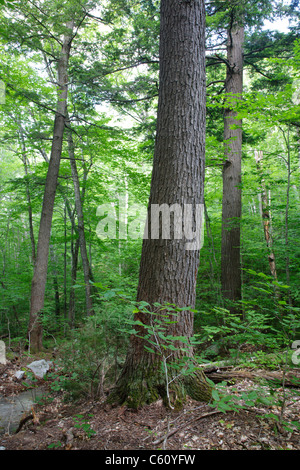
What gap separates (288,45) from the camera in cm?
632

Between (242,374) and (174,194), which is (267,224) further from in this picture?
(174,194)

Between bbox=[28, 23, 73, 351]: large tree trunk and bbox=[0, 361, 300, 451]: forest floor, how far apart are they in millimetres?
4619

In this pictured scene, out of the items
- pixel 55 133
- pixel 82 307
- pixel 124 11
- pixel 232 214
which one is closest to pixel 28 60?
pixel 55 133

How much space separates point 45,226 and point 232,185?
5259 millimetres

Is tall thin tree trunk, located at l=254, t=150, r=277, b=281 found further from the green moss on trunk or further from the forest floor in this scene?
the forest floor

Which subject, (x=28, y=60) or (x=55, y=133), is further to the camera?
(x=28, y=60)

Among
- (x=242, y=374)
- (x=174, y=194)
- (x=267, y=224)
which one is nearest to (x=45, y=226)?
(x=174, y=194)

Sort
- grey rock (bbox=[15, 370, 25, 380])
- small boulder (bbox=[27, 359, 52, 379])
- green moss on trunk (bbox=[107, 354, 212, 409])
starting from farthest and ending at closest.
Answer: small boulder (bbox=[27, 359, 52, 379]), grey rock (bbox=[15, 370, 25, 380]), green moss on trunk (bbox=[107, 354, 212, 409])

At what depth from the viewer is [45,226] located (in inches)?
296

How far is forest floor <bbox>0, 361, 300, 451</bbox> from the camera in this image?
6.37 ft

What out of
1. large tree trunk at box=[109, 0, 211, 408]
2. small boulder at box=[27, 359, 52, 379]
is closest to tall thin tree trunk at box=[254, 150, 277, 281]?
large tree trunk at box=[109, 0, 211, 408]

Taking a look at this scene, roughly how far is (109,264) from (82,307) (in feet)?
11.6

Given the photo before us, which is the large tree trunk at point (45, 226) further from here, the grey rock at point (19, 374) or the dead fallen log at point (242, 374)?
the dead fallen log at point (242, 374)
